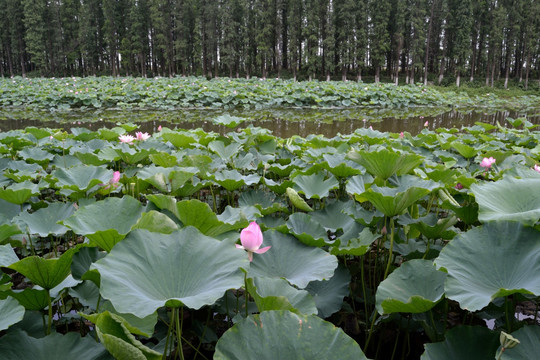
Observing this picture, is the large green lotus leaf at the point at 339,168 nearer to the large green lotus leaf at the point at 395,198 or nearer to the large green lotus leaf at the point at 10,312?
the large green lotus leaf at the point at 395,198

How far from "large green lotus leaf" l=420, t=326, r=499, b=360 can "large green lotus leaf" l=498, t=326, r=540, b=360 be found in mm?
93

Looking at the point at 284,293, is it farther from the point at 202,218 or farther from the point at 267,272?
the point at 202,218

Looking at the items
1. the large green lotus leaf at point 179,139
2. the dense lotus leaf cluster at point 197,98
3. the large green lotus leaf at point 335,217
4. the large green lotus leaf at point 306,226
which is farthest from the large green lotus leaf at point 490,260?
the dense lotus leaf cluster at point 197,98

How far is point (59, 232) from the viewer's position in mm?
1425

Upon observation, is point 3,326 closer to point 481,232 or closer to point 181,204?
point 181,204

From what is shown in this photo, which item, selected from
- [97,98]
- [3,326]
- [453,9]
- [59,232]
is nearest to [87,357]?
[3,326]

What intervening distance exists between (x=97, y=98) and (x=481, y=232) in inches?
455

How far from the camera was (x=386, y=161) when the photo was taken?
1.66m

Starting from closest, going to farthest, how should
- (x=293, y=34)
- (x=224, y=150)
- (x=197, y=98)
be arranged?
(x=224, y=150) → (x=197, y=98) → (x=293, y=34)

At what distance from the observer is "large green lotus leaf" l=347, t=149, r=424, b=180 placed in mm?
1626

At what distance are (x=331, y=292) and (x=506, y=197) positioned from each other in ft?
2.19

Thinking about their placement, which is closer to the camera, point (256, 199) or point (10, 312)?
point (10, 312)

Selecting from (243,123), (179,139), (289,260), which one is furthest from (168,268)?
(243,123)

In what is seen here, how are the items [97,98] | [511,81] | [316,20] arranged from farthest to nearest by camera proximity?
[511,81] < [316,20] < [97,98]
